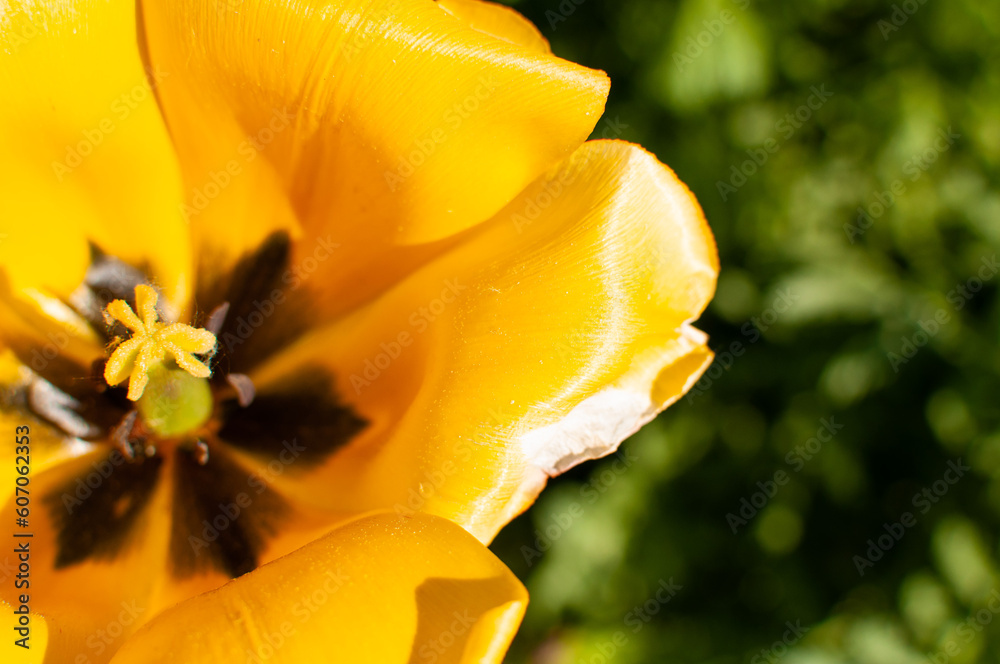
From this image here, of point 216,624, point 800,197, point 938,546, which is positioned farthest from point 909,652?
point 216,624

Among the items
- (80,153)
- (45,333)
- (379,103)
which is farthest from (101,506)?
(379,103)

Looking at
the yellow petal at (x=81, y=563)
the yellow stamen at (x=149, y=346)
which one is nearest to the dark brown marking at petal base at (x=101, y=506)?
the yellow petal at (x=81, y=563)

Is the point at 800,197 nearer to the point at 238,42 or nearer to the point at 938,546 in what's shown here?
the point at 938,546

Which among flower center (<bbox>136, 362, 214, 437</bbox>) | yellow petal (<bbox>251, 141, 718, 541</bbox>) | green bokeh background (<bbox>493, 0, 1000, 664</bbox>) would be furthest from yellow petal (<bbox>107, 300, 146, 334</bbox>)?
green bokeh background (<bbox>493, 0, 1000, 664</bbox>)

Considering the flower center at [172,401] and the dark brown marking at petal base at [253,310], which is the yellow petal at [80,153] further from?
the flower center at [172,401]

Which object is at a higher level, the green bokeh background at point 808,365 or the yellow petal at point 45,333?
the yellow petal at point 45,333
